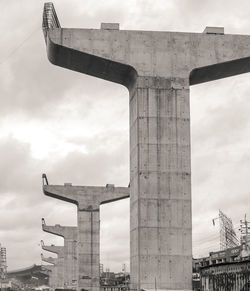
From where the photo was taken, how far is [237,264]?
22828mm

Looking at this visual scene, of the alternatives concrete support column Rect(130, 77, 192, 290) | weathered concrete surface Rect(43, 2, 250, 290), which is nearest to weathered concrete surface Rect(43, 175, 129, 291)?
weathered concrete surface Rect(43, 2, 250, 290)

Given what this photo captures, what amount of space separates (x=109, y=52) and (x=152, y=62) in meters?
1.80

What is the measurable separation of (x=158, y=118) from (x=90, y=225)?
38.8 metres

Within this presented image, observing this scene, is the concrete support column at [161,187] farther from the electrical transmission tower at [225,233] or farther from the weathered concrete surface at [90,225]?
the electrical transmission tower at [225,233]

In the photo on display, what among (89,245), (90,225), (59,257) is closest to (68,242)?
(89,245)

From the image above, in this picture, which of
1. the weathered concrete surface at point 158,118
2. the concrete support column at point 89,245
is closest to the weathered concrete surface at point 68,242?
the concrete support column at point 89,245

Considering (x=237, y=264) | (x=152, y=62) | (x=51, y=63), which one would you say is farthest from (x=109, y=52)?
(x=237, y=264)

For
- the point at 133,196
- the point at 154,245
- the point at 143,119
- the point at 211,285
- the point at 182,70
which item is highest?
the point at 182,70

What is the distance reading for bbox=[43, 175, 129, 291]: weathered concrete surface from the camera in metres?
62.3

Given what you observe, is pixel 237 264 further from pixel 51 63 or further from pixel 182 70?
pixel 51 63

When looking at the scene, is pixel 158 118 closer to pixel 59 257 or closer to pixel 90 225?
pixel 90 225

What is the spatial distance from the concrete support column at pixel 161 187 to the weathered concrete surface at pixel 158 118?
0.13 ft

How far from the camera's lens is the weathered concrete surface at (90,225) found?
62.3m

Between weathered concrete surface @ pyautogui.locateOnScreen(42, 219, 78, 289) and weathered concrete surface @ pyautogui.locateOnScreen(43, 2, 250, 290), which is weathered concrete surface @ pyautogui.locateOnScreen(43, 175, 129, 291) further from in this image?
weathered concrete surface @ pyautogui.locateOnScreen(43, 2, 250, 290)
